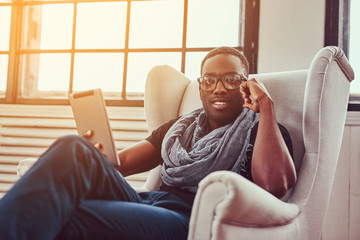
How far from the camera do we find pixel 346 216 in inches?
69.7

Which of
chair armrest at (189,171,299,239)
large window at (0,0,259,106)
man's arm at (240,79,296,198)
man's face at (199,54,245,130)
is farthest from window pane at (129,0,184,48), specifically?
chair armrest at (189,171,299,239)

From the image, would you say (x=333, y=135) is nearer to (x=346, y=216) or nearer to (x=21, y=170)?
(x=346, y=216)

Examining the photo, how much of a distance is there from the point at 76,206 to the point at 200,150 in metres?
0.55

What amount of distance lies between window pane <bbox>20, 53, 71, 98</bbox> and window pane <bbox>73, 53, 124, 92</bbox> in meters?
0.09

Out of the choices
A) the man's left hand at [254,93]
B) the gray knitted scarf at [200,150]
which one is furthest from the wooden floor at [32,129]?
the man's left hand at [254,93]

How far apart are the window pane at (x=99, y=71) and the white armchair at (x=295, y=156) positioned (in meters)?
0.70

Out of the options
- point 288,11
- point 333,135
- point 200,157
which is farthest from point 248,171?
point 288,11

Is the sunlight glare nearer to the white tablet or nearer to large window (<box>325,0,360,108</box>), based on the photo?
the white tablet

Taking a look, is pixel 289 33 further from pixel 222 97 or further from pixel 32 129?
pixel 32 129

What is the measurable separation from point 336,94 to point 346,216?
2.94ft

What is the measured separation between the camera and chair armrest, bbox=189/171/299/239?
0.74m

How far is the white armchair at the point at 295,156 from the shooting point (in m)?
0.77

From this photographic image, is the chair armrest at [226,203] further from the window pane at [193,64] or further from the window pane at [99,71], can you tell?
the window pane at [99,71]

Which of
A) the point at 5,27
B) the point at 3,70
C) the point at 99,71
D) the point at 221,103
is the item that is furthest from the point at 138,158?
the point at 5,27
